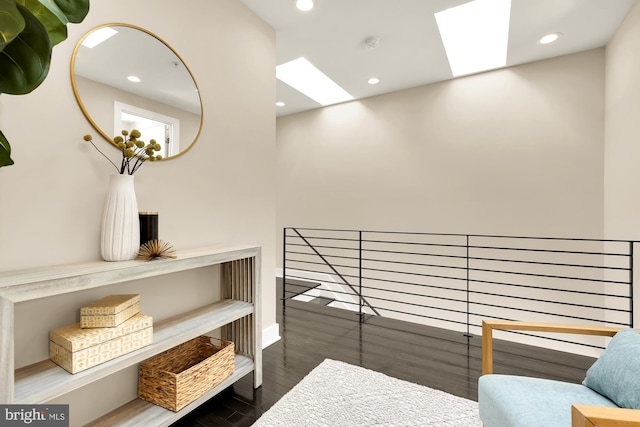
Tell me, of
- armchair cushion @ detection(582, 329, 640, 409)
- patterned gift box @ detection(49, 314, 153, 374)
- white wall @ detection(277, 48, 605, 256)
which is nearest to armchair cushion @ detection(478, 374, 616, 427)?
armchair cushion @ detection(582, 329, 640, 409)

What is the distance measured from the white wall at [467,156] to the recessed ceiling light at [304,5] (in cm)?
206

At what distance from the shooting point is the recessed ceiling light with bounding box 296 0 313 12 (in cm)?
222

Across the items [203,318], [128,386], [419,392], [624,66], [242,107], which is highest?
[624,66]

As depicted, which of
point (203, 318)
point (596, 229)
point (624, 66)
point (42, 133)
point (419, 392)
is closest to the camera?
point (42, 133)

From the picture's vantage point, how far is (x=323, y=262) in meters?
4.57

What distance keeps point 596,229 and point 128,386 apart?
13.9ft

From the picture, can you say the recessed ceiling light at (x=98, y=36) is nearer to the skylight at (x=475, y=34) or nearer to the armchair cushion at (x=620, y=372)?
the skylight at (x=475, y=34)

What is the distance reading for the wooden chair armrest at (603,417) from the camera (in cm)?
74

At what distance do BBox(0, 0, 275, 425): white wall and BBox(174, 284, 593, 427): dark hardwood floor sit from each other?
41cm

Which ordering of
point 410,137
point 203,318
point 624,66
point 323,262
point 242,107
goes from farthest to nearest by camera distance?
point 323,262, point 410,137, point 624,66, point 242,107, point 203,318

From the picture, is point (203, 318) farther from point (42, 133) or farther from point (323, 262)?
point (323, 262)

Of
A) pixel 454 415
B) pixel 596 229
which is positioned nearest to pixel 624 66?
pixel 596 229
